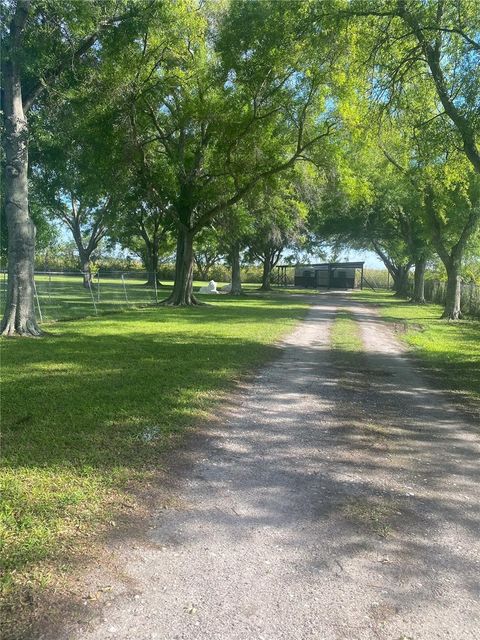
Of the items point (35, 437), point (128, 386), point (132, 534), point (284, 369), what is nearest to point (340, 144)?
point (284, 369)

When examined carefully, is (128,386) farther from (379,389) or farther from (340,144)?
(340,144)

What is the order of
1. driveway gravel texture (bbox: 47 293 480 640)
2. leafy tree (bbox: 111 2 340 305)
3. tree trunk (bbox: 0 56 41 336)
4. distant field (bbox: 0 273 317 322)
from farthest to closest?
distant field (bbox: 0 273 317 322) → leafy tree (bbox: 111 2 340 305) → tree trunk (bbox: 0 56 41 336) → driveway gravel texture (bbox: 47 293 480 640)

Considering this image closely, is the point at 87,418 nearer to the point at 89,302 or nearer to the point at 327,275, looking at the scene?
the point at 89,302

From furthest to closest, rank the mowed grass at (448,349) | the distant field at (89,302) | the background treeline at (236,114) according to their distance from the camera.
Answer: the distant field at (89,302)
the background treeline at (236,114)
the mowed grass at (448,349)

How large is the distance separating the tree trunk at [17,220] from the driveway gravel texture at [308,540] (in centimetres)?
742

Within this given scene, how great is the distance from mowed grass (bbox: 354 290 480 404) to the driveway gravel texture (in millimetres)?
2716

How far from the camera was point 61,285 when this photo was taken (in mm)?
30469

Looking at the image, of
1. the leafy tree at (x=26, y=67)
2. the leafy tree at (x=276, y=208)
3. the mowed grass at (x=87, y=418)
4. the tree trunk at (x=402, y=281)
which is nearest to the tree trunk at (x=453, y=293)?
the leafy tree at (x=276, y=208)

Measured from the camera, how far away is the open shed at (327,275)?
196 ft

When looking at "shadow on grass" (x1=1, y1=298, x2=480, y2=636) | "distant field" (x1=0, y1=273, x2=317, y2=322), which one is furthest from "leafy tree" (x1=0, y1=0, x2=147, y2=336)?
"distant field" (x1=0, y1=273, x2=317, y2=322)

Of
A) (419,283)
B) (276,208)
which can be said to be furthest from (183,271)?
(419,283)

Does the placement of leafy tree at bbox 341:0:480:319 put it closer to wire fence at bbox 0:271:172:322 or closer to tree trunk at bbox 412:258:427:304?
wire fence at bbox 0:271:172:322

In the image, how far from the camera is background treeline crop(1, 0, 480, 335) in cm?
1068

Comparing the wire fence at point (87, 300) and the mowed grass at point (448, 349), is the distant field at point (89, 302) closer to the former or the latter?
the wire fence at point (87, 300)
